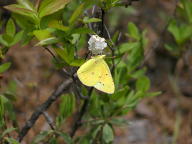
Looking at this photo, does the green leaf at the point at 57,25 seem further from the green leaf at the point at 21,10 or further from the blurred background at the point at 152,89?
the blurred background at the point at 152,89

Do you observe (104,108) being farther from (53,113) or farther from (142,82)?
(53,113)

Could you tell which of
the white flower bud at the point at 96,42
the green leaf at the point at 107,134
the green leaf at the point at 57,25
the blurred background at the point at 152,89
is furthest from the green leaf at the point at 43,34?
the blurred background at the point at 152,89

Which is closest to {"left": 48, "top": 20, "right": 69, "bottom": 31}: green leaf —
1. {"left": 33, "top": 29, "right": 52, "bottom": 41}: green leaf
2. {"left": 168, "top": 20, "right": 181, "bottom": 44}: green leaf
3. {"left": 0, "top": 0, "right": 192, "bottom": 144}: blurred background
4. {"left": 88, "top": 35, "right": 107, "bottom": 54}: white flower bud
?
{"left": 33, "top": 29, "right": 52, "bottom": 41}: green leaf

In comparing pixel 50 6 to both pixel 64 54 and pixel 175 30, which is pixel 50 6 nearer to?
pixel 64 54

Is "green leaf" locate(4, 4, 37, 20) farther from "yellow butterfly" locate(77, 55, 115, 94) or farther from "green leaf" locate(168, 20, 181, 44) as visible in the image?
"green leaf" locate(168, 20, 181, 44)

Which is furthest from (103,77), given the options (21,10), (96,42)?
(21,10)

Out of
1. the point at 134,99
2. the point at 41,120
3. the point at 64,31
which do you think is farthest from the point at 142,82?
the point at 41,120
